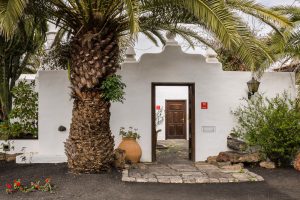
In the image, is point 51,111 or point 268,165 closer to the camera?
point 268,165

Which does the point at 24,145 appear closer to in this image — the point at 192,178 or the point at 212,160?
the point at 192,178

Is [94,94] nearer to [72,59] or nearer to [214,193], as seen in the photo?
[72,59]

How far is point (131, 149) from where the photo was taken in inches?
365

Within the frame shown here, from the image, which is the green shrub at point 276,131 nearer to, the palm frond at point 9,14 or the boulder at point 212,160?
the boulder at point 212,160

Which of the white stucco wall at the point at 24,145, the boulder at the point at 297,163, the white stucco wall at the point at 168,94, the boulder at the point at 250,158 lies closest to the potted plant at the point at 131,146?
the white stucco wall at the point at 24,145

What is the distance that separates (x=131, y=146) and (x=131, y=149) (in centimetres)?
9

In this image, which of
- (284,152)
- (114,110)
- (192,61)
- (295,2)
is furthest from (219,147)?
(295,2)

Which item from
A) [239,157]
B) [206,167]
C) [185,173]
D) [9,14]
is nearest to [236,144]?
[239,157]

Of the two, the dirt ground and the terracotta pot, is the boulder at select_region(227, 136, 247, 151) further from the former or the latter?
the terracotta pot

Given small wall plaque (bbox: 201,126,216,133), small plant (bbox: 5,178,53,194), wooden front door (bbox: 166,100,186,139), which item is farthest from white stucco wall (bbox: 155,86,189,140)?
small plant (bbox: 5,178,53,194)

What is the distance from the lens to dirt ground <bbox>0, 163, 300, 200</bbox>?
626cm

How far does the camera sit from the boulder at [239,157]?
910 centimetres

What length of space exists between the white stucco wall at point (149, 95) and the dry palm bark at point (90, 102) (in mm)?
1858

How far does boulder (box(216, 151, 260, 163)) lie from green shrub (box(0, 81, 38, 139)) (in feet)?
18.6
